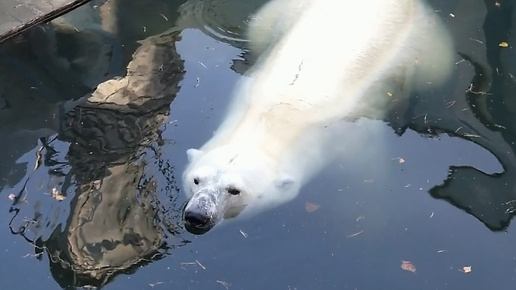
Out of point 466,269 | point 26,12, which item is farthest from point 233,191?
point 26,12

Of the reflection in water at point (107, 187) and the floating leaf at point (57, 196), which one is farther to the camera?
the floating leaf at point (57, 196)

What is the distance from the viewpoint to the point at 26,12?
21.4 feet

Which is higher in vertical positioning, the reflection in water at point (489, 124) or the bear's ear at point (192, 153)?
the bear's ear at point (192, 153)

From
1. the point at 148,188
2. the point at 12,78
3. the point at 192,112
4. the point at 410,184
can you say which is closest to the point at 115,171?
the point at 148,188

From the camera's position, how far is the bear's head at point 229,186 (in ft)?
15.2

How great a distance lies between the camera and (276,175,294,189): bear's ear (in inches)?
194

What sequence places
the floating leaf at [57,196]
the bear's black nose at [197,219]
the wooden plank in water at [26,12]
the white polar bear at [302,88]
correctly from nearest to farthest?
1. the bear's black nose at [197,219]
2. the white polar bear at [302,88]
3. the floating leaf at [57,196]
4. the wooden plank in water at [26,12]

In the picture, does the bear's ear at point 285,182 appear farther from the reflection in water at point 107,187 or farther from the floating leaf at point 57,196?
the floating leaf at point 57,196

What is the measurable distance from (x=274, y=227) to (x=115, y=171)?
1.30 m

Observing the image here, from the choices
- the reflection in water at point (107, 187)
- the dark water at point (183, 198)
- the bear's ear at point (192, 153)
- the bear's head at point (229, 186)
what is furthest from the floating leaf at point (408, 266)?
the bear's ear at point (192, 153)

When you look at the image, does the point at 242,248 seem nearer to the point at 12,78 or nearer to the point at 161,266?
the point at 161,266

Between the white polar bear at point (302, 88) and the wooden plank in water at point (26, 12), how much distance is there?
6.15 ft

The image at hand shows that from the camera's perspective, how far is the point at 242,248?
4723mm

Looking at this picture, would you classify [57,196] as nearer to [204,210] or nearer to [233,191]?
[204,210]
